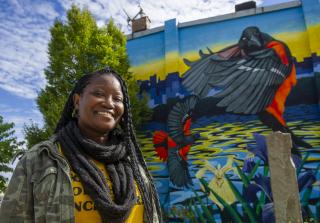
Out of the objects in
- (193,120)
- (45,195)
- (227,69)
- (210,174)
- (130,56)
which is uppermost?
(130,56)

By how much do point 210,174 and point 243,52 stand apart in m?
3.73

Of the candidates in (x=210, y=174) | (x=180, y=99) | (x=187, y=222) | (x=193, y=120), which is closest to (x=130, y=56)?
(x=180, y=99)

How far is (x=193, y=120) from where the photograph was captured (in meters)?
9.23

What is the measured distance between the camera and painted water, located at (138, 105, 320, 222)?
8.07 meters

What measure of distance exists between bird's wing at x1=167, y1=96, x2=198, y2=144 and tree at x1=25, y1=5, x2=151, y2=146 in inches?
84.2

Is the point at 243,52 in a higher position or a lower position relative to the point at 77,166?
higher

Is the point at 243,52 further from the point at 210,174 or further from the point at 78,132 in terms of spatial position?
the point at 78,132

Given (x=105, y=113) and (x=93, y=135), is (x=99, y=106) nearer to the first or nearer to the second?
(x=105, y=113)

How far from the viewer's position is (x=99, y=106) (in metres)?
1.54

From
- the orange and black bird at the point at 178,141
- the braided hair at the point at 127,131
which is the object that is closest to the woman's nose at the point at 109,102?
the braided hair at the point at 127,131

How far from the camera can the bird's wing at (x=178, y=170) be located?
8.79 m

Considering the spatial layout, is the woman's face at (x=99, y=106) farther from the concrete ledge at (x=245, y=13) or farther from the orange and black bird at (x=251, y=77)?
the concrete ledge at (x=245, y=13)

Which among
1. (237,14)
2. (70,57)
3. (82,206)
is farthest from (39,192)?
(237,14)

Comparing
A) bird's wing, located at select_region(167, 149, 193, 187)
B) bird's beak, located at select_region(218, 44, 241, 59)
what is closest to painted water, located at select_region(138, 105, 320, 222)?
bird's wing, located at select_region(167, 149, 193, 187)
